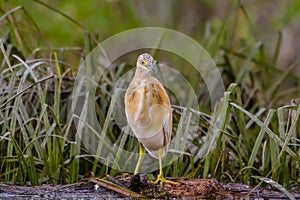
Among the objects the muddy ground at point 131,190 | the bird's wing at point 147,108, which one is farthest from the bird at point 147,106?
the muddy ground at point 131,190

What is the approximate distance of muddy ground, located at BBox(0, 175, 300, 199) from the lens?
12.9ft

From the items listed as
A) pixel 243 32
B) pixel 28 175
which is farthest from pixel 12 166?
pixel 243 32

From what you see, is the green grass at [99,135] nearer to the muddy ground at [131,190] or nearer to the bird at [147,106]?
the muddy ground at [131,190]

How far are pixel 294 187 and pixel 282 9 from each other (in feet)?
29.3

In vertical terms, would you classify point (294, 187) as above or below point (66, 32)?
below

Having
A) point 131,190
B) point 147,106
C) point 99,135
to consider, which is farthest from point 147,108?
point 99,135

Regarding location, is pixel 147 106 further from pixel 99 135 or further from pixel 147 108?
pixel 99 135

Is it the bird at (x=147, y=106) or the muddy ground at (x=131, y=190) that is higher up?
the bird at (x=147, y=106)

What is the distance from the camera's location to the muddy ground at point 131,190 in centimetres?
393

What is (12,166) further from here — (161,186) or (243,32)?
(243,32)

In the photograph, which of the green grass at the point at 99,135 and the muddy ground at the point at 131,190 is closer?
the muddy ground at the point at 131,190

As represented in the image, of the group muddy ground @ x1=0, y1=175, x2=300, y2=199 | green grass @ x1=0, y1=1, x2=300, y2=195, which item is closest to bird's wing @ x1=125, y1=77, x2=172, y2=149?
muddy ground @ x1=0, y1=175, x2=300, y2=199

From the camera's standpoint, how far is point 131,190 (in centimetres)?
394

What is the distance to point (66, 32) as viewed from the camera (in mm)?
10773
